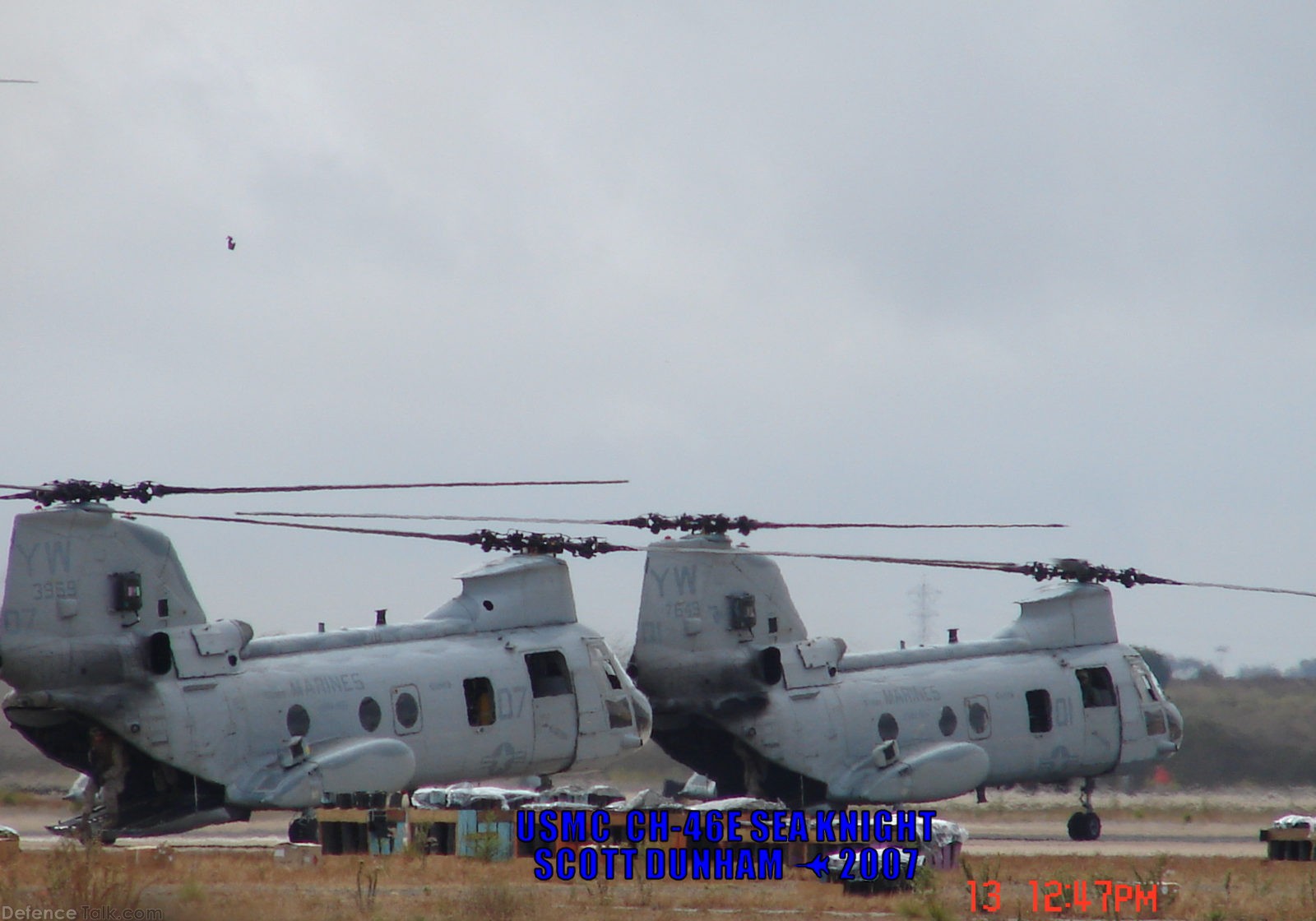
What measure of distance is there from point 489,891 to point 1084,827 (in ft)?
63.1

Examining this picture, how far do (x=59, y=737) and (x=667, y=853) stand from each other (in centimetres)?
984

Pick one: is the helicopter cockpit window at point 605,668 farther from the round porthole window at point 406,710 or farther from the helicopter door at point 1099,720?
the helicopter door at point 1099,720

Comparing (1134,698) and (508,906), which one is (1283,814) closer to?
(1134,698)

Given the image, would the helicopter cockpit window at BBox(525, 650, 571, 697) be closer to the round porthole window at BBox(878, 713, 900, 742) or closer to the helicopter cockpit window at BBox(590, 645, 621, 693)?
the helicopter cockpit window at BBox(590, 645, 621, 693)

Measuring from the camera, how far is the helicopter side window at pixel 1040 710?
36062mm

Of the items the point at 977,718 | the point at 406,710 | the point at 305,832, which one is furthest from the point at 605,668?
the point at 977,718

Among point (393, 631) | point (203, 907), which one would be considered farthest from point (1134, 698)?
point (203, 907)

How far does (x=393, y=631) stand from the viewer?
31844mm

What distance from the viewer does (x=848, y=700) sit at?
113ft

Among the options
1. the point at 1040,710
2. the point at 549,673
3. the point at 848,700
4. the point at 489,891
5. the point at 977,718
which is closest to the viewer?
the point at 489,891

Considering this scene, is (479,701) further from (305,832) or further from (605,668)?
(305,832)

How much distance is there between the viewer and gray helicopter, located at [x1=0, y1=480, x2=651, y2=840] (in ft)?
90.9

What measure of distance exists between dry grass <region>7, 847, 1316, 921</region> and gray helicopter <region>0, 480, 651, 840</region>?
1370 millimetres

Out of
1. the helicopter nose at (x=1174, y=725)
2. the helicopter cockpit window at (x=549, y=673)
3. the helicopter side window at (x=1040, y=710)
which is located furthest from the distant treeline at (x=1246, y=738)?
the helicopter cockpit window at (x=549, y=673)
